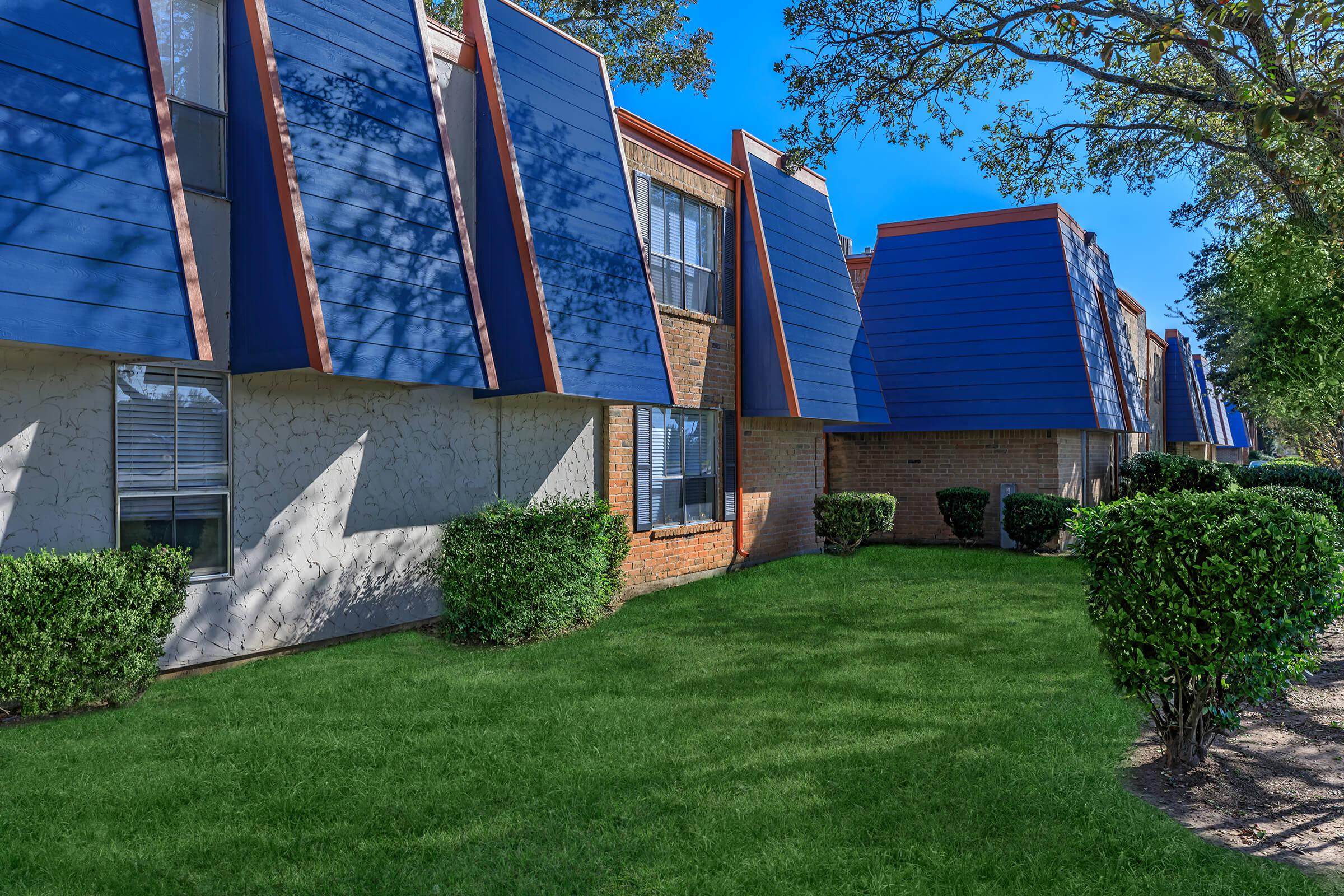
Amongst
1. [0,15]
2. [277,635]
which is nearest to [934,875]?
[277,635]

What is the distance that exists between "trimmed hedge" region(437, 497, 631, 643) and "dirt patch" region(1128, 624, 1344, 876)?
548cm

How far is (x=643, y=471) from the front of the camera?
12266 mm

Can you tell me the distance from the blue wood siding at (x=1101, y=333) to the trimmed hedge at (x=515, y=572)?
12.2 m

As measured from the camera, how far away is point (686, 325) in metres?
13.2

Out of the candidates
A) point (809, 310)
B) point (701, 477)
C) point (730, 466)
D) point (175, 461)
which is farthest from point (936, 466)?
point (175, 461)

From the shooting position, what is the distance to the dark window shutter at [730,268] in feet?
46.7

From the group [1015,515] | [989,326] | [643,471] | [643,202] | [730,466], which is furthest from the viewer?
[989,326]

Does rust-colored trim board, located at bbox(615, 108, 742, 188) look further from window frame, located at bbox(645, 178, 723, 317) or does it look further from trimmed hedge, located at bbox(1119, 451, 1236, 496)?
trimmed hedge, located at bbox(1119, 451, 1236, 496)

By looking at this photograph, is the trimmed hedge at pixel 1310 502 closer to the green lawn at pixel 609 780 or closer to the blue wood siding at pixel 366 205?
the green lawn at pixel 609 780

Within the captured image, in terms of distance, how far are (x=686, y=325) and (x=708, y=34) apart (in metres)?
10.5

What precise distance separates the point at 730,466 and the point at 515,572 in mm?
5823

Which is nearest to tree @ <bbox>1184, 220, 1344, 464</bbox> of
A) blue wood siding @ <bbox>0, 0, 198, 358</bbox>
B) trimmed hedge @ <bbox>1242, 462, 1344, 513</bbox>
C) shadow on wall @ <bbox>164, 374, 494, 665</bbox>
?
trimmed hedge @ <bbox>1242, 462, 1344, 513</bbox>

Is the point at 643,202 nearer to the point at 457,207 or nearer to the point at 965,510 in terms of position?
the point at 457,207

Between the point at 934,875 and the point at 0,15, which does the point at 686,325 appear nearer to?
the point at 0,15
